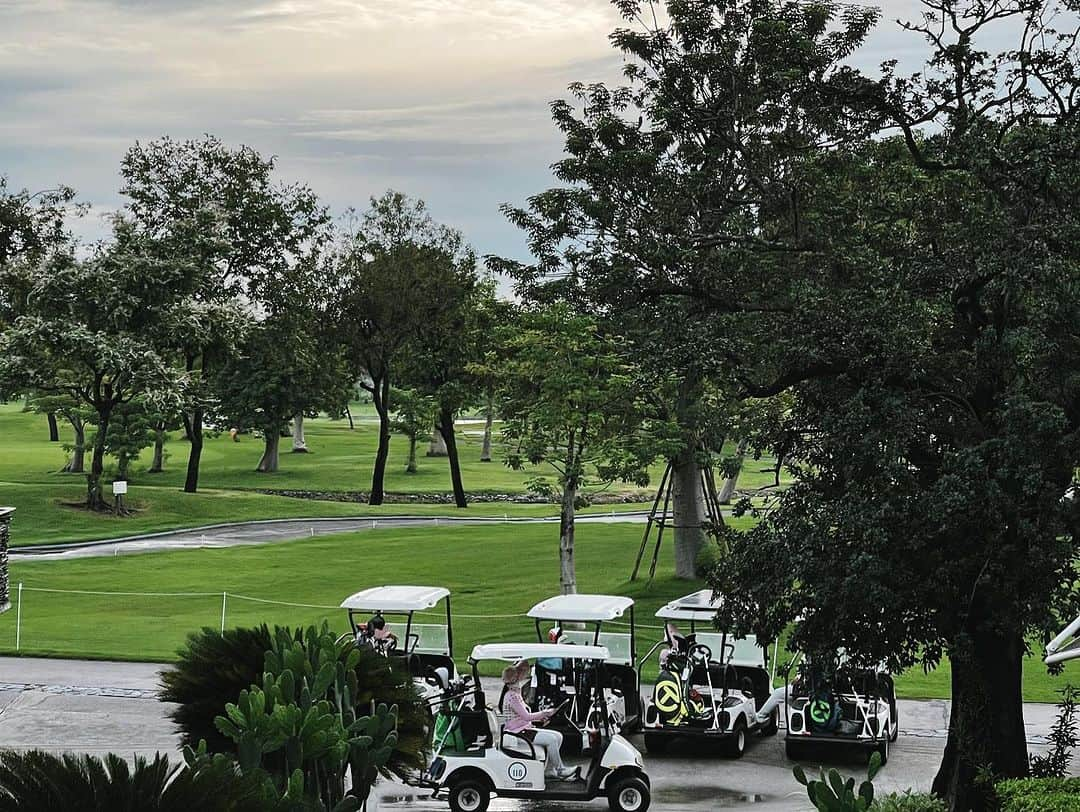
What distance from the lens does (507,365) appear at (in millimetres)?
28641

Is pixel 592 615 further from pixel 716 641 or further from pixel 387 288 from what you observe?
pixel 387 288

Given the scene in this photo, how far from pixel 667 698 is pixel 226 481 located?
50474 mm

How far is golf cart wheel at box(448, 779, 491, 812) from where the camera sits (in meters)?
14.6

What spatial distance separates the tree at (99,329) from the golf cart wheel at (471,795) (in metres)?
28.8

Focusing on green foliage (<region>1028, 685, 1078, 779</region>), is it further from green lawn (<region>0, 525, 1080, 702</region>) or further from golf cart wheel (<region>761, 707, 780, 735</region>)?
green lawn (<region>0, 525, 1080, 702</region>)

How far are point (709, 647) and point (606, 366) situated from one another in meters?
8.90

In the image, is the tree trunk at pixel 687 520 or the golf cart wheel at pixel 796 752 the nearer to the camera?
the golf cart wheel at pixel 796 752

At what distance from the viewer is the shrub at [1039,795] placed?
1057 centimetres

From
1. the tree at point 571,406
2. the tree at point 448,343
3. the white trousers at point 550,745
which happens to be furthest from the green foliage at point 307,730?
the tree at point 448,343

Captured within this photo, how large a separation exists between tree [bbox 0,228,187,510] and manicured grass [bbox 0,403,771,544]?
2274 mm

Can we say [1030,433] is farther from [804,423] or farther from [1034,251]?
[804,423]

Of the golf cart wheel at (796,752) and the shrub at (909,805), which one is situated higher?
the shrub at (909,805)

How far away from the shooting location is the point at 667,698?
17.0m

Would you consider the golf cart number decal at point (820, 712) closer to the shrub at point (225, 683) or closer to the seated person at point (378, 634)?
the seated person at point (378, 634)
